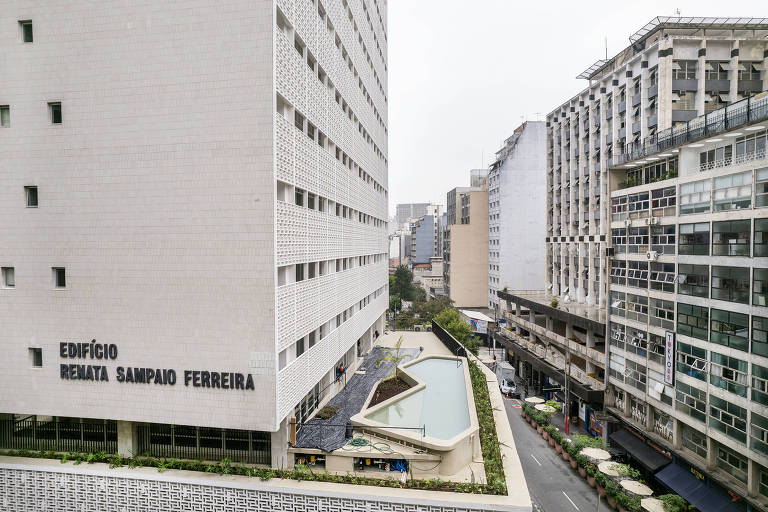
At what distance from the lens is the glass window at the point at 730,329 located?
23.4 meters

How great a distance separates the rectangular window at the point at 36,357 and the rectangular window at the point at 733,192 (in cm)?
3657

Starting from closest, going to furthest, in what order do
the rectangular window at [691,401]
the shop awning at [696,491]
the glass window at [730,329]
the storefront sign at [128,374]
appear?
the storefront sign at [128,374]
the glass window at [730,329]
the shop awning at [696,491]
the rectangular window at [691,401]

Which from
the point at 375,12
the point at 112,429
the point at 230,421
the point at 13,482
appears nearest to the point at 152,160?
the point at 230,421

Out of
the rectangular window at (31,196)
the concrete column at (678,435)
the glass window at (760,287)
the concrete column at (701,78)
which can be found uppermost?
the concrete column at (701,78)

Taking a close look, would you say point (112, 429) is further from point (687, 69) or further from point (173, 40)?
point (687, 69)

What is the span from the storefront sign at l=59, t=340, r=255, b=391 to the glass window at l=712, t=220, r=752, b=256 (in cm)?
2649

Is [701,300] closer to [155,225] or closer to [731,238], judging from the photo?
[731,238]

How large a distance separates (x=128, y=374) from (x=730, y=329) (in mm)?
31081

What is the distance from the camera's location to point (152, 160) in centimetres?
1905

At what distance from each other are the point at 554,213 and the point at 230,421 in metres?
55.8

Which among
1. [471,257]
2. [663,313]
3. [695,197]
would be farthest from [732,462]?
[471,257]

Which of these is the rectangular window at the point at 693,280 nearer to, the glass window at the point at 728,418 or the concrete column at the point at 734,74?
the glass window at the point at 728,418

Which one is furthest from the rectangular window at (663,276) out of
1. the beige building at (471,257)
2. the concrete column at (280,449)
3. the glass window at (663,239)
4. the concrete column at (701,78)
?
the beige building at (471,257)

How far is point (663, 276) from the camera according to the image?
30.6 m
